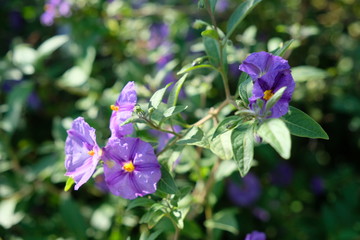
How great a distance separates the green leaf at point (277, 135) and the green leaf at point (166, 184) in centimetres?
33

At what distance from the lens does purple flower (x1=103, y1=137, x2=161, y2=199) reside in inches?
48.7

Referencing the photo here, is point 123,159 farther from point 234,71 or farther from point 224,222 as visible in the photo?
point 234,71

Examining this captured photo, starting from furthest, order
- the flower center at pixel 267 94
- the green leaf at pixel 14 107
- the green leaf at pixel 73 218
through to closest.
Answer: the green leaf at pixel 14 107
the green leaf at pixel 73 218
the flower center at pixel 267 94

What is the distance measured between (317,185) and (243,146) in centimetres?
188

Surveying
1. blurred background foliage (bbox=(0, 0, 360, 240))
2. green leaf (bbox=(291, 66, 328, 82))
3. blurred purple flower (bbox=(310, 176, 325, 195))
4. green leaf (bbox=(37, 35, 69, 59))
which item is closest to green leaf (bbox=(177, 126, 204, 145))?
blurred background foliage (bbox=(0, 0, 360, 240))

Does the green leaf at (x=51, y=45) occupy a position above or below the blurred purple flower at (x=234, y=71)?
above

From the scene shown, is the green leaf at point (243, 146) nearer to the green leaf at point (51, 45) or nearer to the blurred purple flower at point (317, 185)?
the green leaf at point (51, 45)

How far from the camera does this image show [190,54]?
2654mm

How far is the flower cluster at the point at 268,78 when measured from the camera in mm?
1132

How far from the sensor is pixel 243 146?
1086 mm

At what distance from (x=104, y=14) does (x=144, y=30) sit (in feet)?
1.20

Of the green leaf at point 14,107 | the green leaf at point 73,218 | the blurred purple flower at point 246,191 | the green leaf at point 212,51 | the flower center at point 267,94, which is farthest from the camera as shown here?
the blurred purple flower at point 246,191

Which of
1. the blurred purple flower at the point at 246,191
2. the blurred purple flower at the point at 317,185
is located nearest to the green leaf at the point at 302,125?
the blurred purple flower at the point at 246,191

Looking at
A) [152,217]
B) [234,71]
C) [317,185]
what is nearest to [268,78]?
[152,217]
